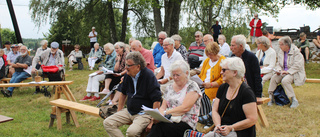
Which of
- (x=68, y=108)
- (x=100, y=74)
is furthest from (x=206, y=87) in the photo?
(x=100, y=74)

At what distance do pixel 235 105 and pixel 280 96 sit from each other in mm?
3820

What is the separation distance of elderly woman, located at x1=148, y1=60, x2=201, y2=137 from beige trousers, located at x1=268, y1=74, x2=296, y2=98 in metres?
3.39

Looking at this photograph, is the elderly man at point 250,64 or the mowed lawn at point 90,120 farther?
the mowed lawn at point 90,120

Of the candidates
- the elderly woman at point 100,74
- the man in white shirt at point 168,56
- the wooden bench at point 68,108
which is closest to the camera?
the wooden bench at point 68,108

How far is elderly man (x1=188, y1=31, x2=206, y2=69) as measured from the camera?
21.9 ft

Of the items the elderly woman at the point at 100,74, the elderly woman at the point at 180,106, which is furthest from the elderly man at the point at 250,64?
the elderly woman at the point at 100,74

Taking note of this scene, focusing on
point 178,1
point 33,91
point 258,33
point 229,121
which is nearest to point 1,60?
point 33,91

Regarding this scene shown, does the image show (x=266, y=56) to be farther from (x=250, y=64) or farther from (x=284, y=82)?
(x=250, y=64)

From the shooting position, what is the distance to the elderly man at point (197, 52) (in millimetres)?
6672

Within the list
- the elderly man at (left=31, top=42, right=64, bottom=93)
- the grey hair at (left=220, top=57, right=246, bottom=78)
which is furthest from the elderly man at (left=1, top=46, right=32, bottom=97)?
the grey hair at (left=220, top=57, right=246, bottom=78)

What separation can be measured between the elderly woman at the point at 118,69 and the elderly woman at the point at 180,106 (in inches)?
122

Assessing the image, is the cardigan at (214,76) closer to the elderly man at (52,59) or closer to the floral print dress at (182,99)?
the floral print dress at (182,99)

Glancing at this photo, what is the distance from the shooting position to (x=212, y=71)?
4.41m

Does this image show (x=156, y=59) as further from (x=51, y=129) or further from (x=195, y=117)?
(x=195, y=117)
